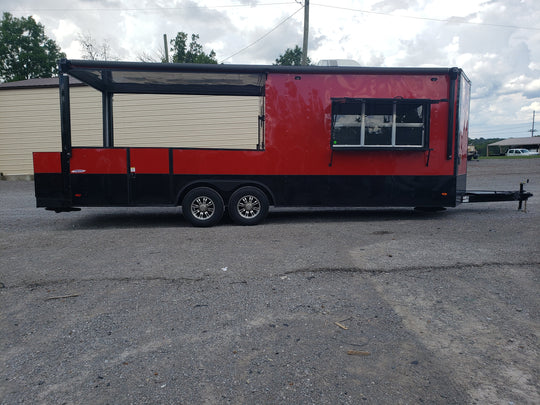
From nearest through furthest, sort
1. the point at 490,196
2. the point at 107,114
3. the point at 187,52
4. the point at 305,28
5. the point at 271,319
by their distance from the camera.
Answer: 1. the point at 271,319
2. the point at 490,196
3. the point at 107,114
4. the point at 305,28
5. the point at 187,52

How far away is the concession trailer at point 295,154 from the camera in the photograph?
8.17m

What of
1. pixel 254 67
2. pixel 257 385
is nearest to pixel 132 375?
pixel 257 385

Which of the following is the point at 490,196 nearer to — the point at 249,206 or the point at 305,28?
the point at 249,206

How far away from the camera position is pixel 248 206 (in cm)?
849

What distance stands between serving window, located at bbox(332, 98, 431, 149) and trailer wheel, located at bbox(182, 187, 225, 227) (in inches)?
108

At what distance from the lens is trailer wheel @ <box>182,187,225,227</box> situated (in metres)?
8.30

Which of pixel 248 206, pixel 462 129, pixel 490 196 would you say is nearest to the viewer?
pixel 248 206

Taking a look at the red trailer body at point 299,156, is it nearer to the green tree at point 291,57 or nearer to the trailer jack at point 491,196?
the trailer jack at point 491,196

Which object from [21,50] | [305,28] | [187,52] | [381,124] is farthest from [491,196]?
[21,50]

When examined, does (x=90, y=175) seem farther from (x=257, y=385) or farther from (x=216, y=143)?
(x=216, y=143)

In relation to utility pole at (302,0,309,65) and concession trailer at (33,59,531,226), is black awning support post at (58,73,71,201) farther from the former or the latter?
utility pole at (302,0,309,65)

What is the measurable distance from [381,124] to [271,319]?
6084mm

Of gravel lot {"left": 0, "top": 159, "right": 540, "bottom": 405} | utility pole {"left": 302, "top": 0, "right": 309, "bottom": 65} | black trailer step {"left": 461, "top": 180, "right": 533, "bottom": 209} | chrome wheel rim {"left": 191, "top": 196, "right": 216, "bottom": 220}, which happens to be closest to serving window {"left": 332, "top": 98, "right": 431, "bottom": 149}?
black trailer step {"left": 461, "top": 180, "right": 533, "bottom": 209}

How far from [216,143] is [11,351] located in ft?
54.9
